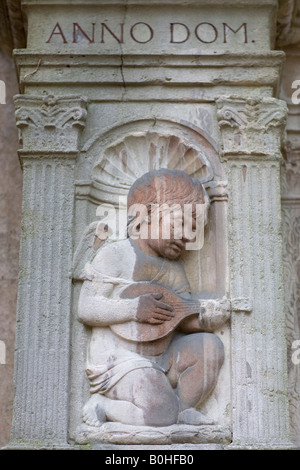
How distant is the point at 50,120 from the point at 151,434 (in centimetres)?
243

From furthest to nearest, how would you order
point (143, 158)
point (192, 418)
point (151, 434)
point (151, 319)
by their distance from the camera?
1. point (143, 158)
2. point (151, 319)
3. point (192, 418)
4. point (151, 434)

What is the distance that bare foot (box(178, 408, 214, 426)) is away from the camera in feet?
21.1

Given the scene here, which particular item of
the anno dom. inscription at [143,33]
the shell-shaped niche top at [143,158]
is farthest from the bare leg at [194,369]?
the anno dom. inscription at [143,33]

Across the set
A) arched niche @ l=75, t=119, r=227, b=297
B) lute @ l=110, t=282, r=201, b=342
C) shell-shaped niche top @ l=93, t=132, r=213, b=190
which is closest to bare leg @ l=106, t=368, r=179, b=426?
lute @ l=110, t=282, r=201, b=342

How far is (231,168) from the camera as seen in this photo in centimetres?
707

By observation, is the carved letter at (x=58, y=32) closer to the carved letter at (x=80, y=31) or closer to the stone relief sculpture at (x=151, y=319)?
the carved letter at (x=80, y=31)

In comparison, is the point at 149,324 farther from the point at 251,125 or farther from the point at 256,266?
the point at 251,125

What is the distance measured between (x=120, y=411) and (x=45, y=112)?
2.29m

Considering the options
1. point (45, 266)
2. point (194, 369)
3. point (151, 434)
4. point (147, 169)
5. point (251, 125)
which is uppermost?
point (251, 125)

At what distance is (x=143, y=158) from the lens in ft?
23.8

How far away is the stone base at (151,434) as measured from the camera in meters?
6.31

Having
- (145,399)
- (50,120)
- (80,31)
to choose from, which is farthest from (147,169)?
(145,399)

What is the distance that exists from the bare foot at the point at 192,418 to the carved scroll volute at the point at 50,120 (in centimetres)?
208

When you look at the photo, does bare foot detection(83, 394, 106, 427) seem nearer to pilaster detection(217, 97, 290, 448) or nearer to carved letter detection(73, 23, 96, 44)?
pilaster detection(217, 97, 290, 448)
